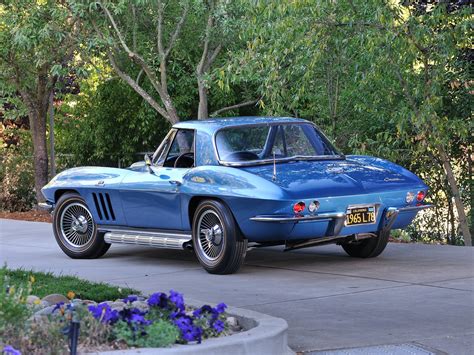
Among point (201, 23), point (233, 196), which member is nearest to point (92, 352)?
point (233, 196)

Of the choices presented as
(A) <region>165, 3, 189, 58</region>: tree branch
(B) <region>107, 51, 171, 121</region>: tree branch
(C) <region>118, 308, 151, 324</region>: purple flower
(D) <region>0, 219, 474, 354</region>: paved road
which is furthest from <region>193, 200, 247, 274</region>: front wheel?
(B) <region>107, 51, 171, 121</region>: tree branch

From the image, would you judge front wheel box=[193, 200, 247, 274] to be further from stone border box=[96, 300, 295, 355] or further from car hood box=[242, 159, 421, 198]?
stone border box=[96, 300, 295, 355]

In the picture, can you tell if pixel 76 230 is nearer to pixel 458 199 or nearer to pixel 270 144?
pixel 270 144

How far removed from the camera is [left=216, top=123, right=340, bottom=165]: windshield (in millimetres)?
11773

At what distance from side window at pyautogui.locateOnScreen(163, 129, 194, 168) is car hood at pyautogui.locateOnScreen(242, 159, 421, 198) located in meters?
0.92

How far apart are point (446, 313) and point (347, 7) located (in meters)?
6.69

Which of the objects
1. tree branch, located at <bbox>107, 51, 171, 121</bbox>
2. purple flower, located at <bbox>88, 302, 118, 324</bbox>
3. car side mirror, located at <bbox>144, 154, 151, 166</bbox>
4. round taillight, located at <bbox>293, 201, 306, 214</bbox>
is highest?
tree branch, located at <bbox>107, 51, 171, 121</bbox>

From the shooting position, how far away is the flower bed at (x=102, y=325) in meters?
6.45

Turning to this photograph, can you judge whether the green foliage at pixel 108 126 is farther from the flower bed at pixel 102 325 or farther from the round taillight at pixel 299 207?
the flower bed at pixel 102 325

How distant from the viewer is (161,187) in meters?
12.0

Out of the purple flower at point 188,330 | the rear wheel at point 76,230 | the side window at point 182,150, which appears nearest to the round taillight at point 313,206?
the side window at point 182,150

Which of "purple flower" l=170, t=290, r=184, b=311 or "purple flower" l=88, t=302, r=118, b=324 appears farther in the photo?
"purple flower" l=170, t=290, r=184, b=311

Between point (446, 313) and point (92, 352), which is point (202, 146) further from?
point (92, 352)

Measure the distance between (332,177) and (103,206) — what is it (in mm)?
3129
